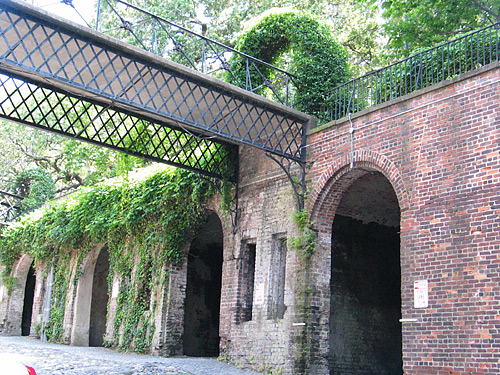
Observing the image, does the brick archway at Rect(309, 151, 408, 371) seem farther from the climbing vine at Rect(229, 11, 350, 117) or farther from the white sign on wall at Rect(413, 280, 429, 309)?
the climbing vine at Rect(229, 11, 350, 117)

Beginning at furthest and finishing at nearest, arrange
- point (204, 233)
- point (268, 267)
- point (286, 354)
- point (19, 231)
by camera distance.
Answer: point (19, 231), point (204, 233), point (268, 267), point (286, 354)

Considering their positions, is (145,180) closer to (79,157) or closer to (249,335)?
(249,335)

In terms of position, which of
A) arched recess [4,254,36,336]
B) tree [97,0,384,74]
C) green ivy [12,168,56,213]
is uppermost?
tree [97,0,384,74]

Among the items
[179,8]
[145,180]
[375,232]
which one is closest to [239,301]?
[375,232]

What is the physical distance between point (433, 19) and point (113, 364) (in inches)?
470

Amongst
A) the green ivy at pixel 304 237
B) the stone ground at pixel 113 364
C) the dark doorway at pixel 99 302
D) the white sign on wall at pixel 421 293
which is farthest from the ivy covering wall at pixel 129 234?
the white sign on wall at pixel 421 293

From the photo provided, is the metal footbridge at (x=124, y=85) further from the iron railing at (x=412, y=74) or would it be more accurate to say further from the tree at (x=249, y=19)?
the tree at (x=249, y=19)

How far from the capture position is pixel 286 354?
12.6 meters

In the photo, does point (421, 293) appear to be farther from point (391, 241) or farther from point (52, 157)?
point (52, 157)

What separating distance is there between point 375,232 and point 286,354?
443 centimetres

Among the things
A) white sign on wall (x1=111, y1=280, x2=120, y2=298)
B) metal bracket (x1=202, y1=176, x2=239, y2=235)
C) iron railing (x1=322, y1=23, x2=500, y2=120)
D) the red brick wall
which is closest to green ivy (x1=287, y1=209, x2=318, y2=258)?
the red brick wall

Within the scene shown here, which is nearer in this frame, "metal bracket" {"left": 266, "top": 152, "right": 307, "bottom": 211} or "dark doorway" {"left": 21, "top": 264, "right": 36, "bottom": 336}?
"metal bracket" {"left": 266, "top": 152, "right": 307, "bottom": 211}

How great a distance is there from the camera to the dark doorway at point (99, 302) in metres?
21.7

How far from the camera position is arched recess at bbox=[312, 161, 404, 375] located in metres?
14.5
